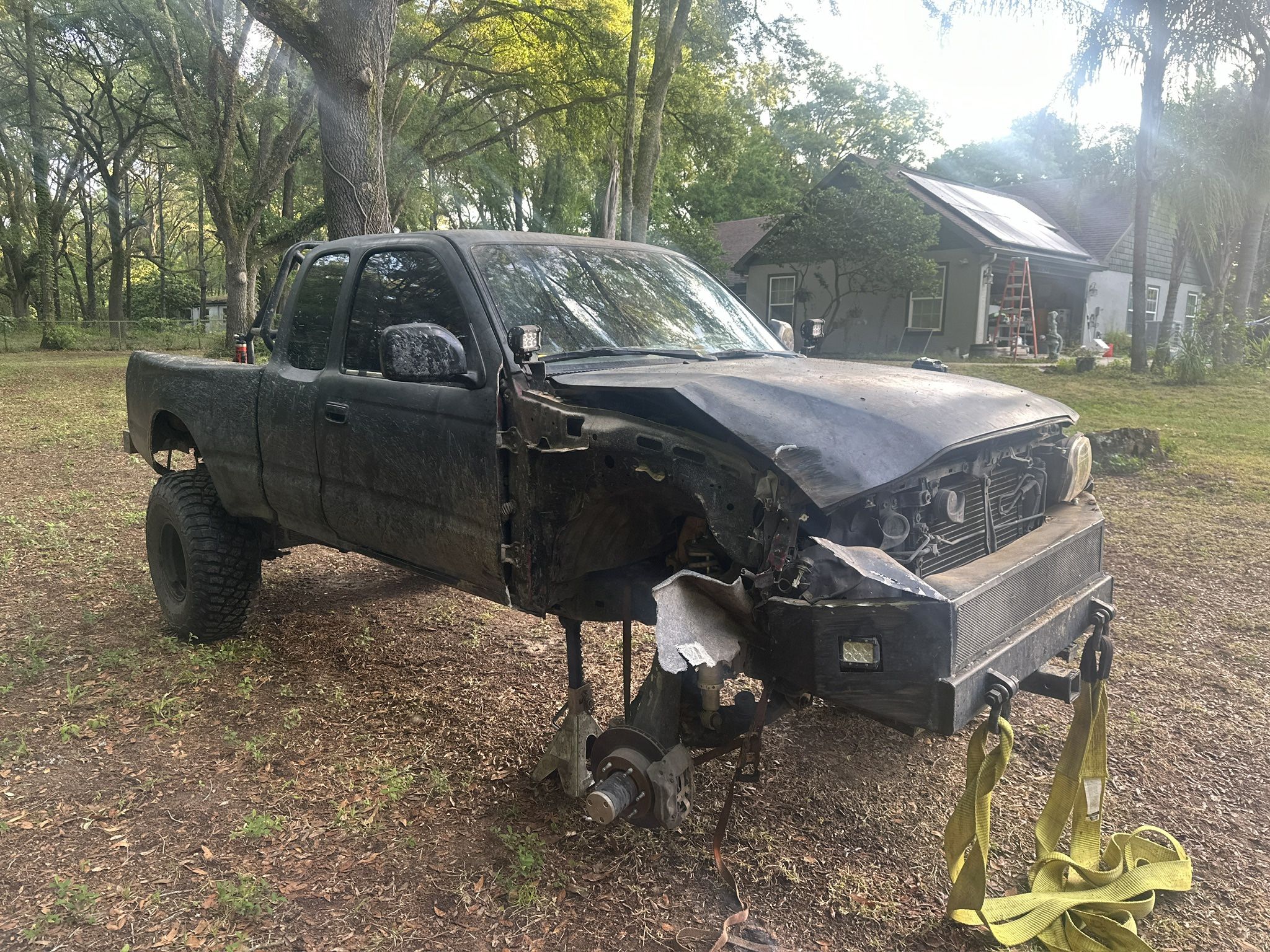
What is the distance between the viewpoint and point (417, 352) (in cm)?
286

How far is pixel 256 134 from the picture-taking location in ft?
76.0

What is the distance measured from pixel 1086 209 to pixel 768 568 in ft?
97.1

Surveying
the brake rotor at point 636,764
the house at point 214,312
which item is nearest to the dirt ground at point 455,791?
the brake rotor at point 636,764

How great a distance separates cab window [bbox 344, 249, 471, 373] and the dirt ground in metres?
1.60

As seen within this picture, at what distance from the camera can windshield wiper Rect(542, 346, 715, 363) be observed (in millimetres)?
3227

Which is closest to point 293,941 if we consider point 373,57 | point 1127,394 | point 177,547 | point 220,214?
point 177,547

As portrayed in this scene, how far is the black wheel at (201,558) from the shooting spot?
444 centimetres

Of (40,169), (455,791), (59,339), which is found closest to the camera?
(455,791)

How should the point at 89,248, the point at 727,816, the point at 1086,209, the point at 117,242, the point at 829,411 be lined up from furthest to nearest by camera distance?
1. the point at 89,248
2. the point at 117,242
3. the point at 1086,209
4. the point at 727,816
5. the point at 829,411

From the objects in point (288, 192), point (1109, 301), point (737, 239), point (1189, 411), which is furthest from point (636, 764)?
point (737, 239)

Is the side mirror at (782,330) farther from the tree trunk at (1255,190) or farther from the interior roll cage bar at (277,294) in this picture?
the tree trunk at (1255,190)

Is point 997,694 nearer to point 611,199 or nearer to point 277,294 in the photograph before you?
point 277,294

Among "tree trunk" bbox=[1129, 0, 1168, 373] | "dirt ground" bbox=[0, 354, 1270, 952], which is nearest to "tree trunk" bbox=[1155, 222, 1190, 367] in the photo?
"tree trunk" bbox=[1129, 0, 1168, 373]

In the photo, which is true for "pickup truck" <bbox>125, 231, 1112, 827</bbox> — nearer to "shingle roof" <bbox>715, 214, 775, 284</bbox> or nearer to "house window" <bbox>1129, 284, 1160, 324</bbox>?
"shingle roof" <bbox>715, 214, 775, 284</bbox>
